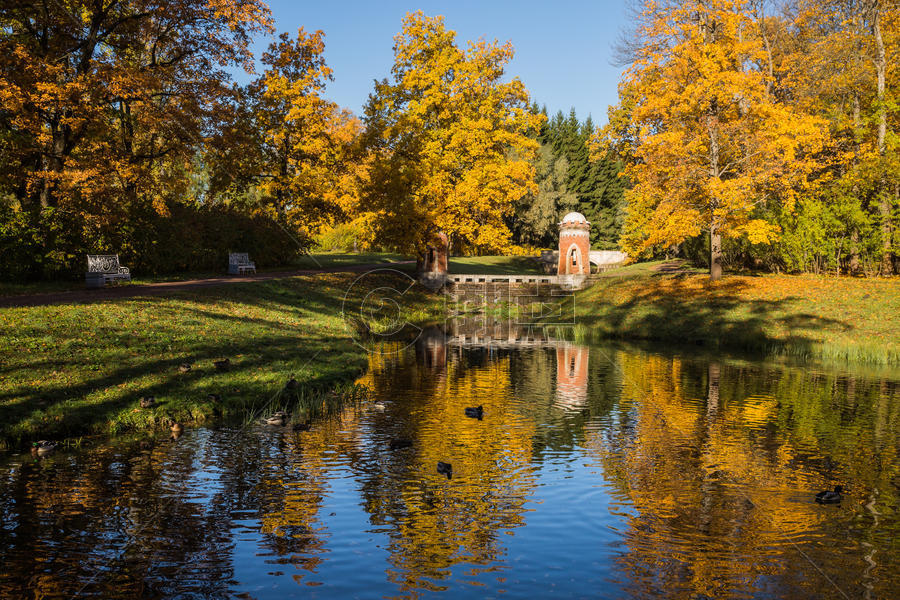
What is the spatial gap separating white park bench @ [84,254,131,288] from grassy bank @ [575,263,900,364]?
19.4 metres

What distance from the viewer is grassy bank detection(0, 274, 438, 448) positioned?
11977mm

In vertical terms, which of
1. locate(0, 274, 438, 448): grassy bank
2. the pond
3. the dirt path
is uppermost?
the dirt path

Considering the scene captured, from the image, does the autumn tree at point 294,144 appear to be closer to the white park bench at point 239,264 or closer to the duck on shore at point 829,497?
the white park bench at point 239,264

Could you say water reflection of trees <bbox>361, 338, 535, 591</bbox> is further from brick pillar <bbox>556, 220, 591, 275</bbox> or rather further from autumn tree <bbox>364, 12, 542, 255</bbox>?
brick pillar <bbox>556, 220, 591, 275</bbox>

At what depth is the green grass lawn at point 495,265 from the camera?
2062 inches

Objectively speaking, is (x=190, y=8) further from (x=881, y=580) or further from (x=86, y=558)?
(x=881, y=580)

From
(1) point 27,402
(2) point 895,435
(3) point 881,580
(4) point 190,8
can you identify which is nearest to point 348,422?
(1) point 27,402

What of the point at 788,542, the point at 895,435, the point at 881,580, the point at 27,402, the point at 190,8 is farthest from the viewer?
the point at 190,8

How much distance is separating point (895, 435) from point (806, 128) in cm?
2082

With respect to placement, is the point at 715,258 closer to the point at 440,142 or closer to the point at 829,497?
the point at 440,142

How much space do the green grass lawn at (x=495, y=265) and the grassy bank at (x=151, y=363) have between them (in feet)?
94.6

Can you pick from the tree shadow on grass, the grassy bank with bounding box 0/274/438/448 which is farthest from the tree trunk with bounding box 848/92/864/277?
the grassy bank with bounding box 0/274/438/448

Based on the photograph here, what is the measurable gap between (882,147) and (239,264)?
1303 inches

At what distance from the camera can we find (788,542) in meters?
7.73
